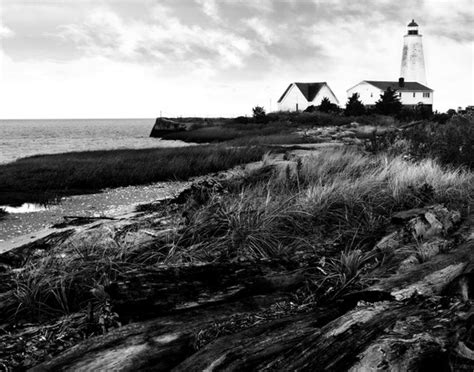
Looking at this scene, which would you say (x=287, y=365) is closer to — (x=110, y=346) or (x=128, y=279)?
(x=110, y=346)

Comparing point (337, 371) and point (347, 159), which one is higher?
point (347, 159)

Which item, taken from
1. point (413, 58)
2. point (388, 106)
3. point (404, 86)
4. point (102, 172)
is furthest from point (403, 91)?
point (102, 172)

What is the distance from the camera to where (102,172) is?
18.2 metres

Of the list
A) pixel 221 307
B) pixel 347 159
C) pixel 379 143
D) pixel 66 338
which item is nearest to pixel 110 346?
pixel 66 338

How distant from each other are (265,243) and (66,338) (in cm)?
251

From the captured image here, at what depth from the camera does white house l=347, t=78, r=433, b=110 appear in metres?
80.1

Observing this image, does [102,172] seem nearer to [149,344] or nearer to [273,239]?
[273,239]

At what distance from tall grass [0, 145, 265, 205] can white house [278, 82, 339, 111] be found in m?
61.9

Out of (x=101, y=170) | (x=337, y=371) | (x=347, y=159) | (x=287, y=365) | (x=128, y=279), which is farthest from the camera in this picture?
(x=101, y=170)

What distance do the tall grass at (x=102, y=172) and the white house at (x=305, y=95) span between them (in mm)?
61936

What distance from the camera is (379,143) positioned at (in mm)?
15172

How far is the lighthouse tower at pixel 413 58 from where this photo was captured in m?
82.2

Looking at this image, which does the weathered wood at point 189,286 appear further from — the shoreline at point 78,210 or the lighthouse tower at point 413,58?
the lighthouse tower at point 413,58

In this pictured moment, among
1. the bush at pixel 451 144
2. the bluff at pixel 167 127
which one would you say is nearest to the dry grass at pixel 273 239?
the bush at pixel 451 144
